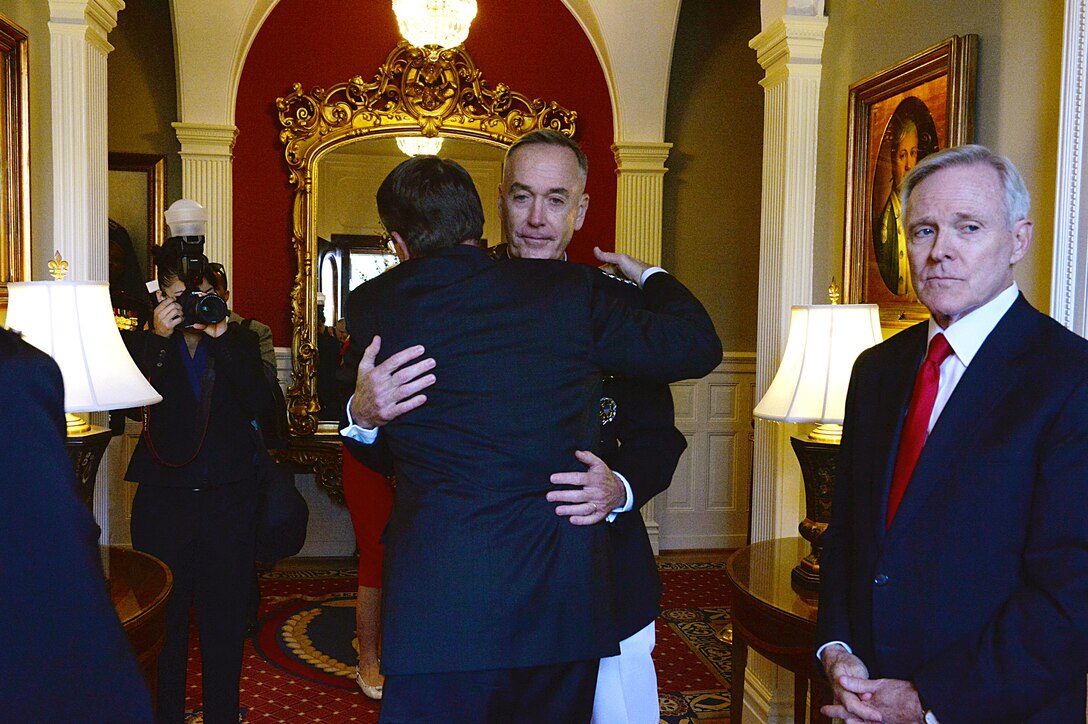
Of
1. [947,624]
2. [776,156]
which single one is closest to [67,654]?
[947,624]

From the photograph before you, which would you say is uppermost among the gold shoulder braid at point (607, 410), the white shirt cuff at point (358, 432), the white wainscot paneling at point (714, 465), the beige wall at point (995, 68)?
the beige wall at point (995, 68)

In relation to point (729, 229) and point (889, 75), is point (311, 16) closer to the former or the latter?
point (729, 229)

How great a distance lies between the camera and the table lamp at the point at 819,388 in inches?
108

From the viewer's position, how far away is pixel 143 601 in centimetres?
233

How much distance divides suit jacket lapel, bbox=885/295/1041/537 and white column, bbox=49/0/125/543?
2824mm

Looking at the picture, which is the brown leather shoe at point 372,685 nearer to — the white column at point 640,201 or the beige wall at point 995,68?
the beige wall at point 995,68

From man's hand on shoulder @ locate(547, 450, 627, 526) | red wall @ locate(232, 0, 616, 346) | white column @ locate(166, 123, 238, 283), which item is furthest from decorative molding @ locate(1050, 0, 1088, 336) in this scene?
white column @ locate(166, 123, 238, 283)

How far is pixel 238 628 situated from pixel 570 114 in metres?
4.30

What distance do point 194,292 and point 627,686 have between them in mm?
1971

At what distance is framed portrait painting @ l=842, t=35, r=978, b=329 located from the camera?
2.67 meters

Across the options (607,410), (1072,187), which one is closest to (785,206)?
(1072,187)

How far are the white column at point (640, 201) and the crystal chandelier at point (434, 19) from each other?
1.61 m

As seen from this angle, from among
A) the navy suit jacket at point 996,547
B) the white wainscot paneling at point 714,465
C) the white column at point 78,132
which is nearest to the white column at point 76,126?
the white column at point 78,132

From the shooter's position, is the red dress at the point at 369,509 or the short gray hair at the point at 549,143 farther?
the red dress at the point at 369,509
